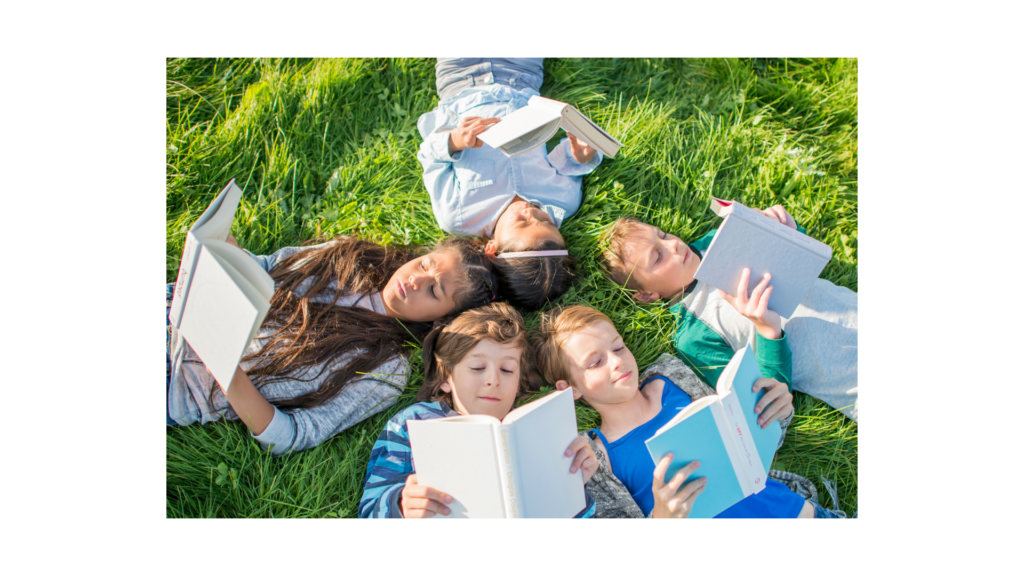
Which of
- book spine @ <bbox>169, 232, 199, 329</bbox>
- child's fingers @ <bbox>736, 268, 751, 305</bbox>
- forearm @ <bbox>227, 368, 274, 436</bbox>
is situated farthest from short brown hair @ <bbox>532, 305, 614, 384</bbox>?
book spine @ <bbox>169, 232, 199, 329</bbox>

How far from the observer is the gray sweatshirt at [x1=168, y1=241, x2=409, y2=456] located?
266cm

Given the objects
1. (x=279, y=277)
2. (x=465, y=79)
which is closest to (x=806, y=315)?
(x=465, y=79)

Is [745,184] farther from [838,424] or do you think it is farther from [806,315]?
[838,424]

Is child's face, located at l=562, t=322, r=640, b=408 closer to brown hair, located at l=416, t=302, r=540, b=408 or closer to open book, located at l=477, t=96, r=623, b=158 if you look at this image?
brown hair, located at l=416, t=302, r=540, b=408

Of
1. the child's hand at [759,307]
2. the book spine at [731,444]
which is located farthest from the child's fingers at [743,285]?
the book spine at [731,444]

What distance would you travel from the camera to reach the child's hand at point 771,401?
243 cm

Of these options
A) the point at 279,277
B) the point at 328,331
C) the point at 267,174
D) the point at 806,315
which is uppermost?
the point at 267,174

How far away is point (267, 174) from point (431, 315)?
4.73 ft

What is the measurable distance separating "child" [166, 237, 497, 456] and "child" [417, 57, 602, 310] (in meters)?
0.23

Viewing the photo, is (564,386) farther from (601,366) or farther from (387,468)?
(387,468)

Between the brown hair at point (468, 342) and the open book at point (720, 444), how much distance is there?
831 millimetres

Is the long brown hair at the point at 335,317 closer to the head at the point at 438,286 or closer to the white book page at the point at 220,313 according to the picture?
the head at the point at 438,286

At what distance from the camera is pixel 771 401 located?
8.07 feet

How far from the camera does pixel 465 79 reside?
3434mm
